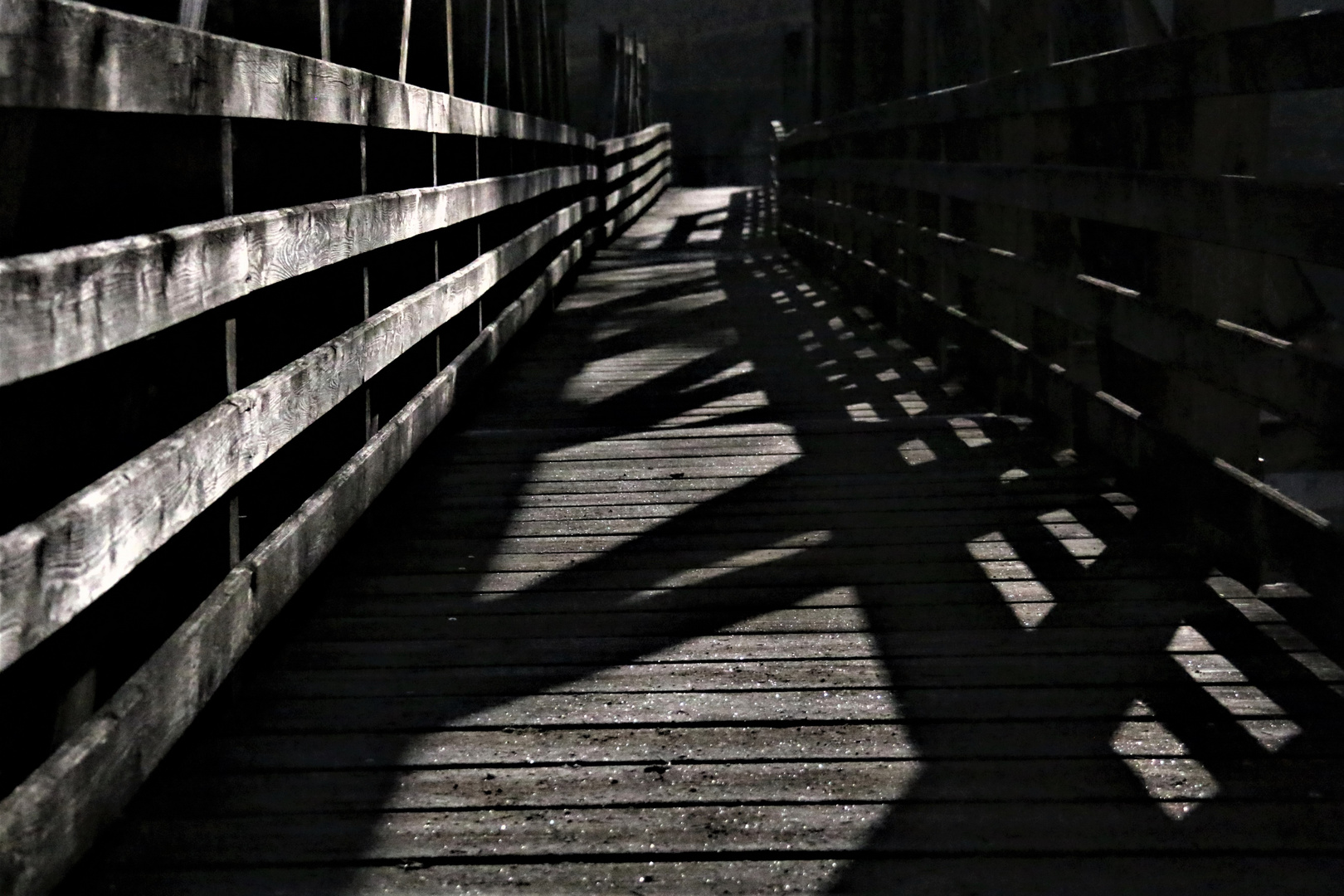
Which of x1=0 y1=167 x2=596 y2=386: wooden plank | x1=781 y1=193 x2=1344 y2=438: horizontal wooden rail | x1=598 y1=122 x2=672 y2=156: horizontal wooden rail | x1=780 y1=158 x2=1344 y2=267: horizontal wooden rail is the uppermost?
x1=598 y1=122 x2=672 y2=156: horizontal wooden rail

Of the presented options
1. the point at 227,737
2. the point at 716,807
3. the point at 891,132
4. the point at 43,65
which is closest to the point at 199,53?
the point at 43,65

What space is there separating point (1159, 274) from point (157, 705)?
8.33ft

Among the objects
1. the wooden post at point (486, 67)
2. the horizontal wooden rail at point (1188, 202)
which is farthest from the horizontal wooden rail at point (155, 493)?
the wooden post at point (486, 67)

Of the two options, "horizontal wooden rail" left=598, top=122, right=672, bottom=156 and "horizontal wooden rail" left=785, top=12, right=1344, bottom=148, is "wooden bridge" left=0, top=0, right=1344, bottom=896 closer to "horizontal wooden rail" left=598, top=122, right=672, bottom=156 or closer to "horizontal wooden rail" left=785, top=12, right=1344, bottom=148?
"horizontal wooden rail" left=785, top=12, right=1344, bottom=148

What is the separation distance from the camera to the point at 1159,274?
385cm

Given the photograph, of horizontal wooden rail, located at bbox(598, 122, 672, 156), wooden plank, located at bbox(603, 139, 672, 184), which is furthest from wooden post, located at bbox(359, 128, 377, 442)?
wooden plank, located at bbox(603, 139, 672, 184)

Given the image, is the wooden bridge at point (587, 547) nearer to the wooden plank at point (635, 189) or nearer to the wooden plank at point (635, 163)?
the wooden plank at point (635, 163)

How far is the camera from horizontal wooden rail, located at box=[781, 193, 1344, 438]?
289 cm

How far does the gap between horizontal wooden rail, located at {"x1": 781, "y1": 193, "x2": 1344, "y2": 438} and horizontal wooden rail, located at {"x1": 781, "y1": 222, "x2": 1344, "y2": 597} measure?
0.64ft

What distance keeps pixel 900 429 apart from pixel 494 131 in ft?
6.68

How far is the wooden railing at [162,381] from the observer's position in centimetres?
194

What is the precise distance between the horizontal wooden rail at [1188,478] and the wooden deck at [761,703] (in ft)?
0.38

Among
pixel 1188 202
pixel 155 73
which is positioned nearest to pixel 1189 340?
pixel 1188 202

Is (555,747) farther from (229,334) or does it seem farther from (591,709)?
(229,334)
